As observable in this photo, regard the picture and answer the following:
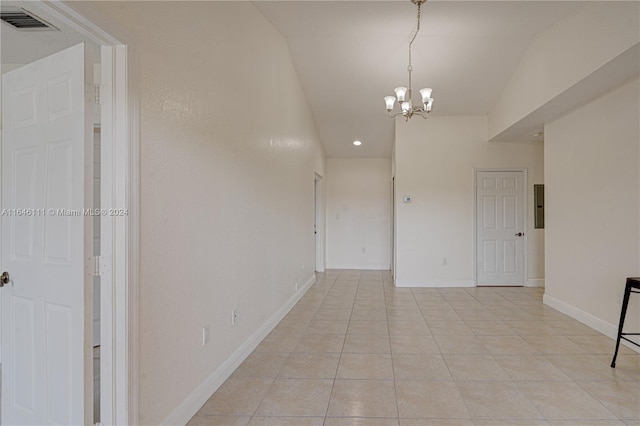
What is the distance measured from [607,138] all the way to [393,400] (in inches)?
131

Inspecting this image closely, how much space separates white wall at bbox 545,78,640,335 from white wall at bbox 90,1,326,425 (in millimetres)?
3364

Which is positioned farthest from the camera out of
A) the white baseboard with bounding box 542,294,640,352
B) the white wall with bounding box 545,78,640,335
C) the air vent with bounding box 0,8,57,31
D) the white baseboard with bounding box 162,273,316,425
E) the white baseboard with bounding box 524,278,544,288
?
the white baseboard with bounding box 524,278,544,288

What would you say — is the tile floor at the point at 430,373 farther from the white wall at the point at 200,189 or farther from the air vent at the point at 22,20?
the air vent at the point at 22,20

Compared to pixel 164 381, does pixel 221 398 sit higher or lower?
lower

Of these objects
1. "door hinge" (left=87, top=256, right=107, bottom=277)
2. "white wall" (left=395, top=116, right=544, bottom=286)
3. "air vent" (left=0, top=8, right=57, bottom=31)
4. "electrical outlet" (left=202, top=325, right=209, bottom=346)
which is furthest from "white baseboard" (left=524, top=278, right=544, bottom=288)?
"air vent" (left=0, top=8, right=57, bottom=31)

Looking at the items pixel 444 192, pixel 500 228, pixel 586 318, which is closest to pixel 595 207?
pixel 586 318

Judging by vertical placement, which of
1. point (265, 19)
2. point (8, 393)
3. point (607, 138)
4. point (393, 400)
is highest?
point (265, 19)

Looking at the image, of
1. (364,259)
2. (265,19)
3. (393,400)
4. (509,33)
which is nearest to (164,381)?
(393,400)

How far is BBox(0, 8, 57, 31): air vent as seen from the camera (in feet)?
6.53

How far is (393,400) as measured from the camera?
2.46 meters

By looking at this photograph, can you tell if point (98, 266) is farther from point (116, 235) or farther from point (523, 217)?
point (523, 217)

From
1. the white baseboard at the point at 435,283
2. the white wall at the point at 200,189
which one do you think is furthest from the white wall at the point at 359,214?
the white wall at the point at 200,189

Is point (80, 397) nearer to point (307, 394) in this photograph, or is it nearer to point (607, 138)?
point (307, 394)

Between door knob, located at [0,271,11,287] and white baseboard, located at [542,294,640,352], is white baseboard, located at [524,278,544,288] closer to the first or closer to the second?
white baseboard, located at [542,294,640,352]
